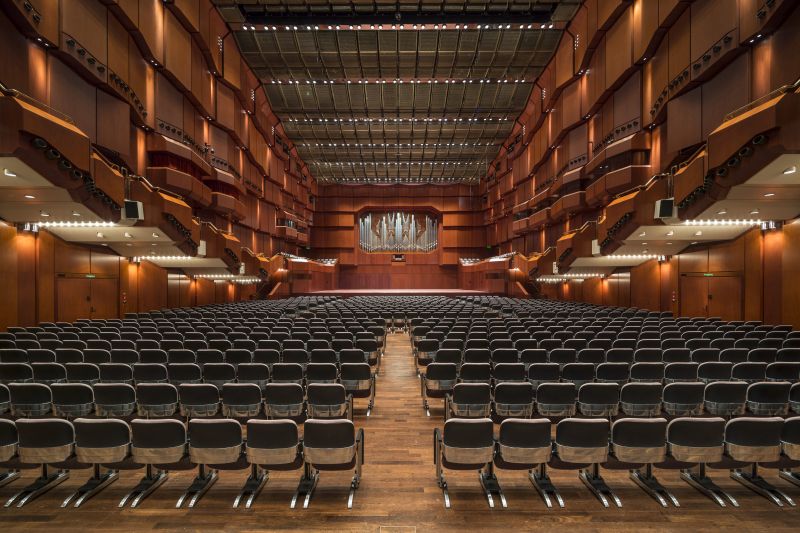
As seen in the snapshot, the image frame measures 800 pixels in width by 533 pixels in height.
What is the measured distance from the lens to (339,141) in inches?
1173

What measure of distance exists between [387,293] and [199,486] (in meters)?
25.0

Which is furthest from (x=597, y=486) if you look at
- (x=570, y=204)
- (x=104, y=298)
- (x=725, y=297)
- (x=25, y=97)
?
(x=570, y=204)

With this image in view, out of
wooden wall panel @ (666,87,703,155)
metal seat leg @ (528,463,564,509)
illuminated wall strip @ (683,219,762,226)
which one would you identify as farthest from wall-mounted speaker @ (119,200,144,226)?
wooden wall panel @ (666,87,703,155)

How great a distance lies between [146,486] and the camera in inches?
157

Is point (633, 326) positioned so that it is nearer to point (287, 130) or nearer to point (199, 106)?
point (199, 106)

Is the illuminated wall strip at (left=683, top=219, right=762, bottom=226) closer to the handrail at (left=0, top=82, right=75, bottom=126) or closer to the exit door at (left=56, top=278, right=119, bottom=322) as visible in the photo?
the handrail at (left=0, top=82, right=75, bottom=126)

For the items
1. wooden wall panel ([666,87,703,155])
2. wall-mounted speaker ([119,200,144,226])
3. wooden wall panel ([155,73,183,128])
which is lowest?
wall-mounted speaker ([119,200,144,226])

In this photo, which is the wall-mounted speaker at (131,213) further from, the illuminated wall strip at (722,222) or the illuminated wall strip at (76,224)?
the illuminated wall strip at (722,222)

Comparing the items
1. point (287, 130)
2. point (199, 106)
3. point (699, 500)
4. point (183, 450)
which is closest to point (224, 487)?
point (183, 450)

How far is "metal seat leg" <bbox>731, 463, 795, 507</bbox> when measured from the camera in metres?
3.72

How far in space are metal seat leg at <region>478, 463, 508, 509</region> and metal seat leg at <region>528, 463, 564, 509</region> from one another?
326 mm

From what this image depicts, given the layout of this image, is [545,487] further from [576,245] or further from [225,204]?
[225,204]

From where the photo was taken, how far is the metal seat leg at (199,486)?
3791mm

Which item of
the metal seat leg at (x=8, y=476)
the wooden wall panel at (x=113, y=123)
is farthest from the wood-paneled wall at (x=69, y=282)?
the metal seat leg at (x=8, y=476)
